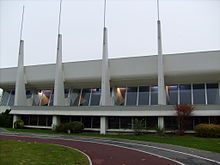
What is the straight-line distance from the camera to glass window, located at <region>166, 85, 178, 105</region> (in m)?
26.5

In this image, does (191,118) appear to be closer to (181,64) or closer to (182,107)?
(182,107)

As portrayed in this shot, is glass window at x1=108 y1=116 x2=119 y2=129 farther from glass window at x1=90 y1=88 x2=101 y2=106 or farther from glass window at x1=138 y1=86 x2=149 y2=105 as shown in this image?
glass window at x1=90 y1=88 x2=101 y2=106

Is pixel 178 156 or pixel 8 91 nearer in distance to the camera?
pixel 178 156

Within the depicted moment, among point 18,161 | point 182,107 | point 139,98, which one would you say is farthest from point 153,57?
Result: point 18,161

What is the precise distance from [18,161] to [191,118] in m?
19.5

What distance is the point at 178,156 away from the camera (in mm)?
10906

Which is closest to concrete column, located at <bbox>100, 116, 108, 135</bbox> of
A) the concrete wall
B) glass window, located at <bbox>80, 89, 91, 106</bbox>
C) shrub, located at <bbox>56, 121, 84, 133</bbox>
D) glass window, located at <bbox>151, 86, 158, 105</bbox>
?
shrub, located at <bbox>56, 121, 84, 133</bbox>

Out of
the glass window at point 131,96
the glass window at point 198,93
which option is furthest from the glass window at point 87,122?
the glass window at point 198,93

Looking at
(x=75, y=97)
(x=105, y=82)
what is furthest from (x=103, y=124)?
(x=75, y=97)

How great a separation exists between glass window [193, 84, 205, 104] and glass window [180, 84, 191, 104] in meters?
0.61

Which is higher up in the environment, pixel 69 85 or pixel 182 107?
pixel 69 85

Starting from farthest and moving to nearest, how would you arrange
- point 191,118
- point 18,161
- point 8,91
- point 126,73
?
point 8,91 → point 126,73 → point 191,118 → point 18,161

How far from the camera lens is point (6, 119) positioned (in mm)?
28516

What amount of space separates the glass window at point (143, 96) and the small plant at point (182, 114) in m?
6.57
